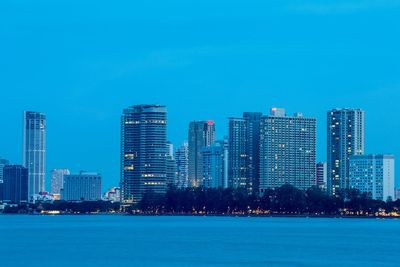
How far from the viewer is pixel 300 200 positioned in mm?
199500

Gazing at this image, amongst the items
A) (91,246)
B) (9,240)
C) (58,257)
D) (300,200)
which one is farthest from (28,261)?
(300,200)

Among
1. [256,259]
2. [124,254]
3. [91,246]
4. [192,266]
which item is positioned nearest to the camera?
[192,266]

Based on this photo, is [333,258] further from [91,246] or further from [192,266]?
[91,246]

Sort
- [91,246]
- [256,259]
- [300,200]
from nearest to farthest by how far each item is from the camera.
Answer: [256,259]
[91,246]
[300,200]

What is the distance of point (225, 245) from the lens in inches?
3898

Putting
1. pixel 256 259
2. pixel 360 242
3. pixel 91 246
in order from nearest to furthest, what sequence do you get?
1. pixel 256 259
2. pixel 91 246
3. pixel 360 242

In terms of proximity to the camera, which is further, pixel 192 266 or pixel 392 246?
pixel 392 246

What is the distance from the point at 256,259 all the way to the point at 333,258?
6.36 metres

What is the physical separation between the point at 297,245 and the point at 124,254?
66.7ft

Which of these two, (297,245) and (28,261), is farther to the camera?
(297,245)

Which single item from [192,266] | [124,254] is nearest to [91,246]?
[124,254]

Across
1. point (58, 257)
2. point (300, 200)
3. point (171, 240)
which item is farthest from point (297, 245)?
point (300, 200)

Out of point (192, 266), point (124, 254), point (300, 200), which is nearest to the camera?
point (192, 266)

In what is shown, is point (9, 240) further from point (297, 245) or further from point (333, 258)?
point (333, 258)
